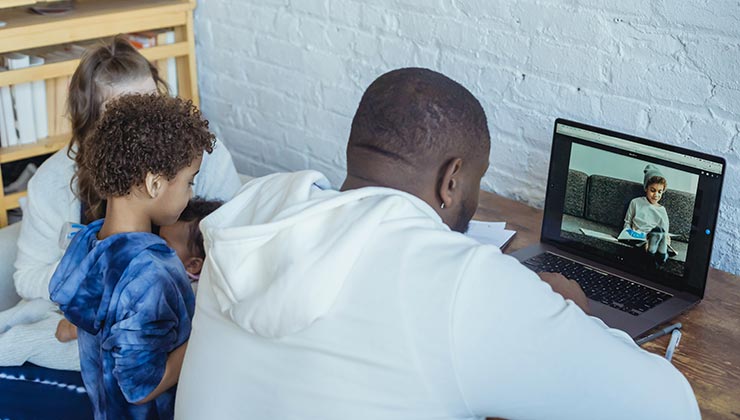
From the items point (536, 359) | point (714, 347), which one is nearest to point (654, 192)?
point (714, 347)

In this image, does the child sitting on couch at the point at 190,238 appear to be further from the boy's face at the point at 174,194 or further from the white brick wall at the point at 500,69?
the white brick wall at the point at 500,69

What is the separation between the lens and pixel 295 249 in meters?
1.04

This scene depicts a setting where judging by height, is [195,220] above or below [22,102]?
below

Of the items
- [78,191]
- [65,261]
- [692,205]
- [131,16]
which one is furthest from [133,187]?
[131,16]

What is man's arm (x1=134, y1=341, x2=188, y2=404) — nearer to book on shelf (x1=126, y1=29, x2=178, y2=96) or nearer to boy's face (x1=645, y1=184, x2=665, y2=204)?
boy's face (x1=645, y1=184, x2=665, y2=204)

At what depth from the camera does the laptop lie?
156 cm

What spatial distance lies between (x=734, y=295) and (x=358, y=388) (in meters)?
0.92

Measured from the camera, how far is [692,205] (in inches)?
62.1

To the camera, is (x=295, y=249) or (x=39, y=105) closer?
(x=295, y=249)

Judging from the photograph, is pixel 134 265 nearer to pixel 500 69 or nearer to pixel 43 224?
pixel 43 224

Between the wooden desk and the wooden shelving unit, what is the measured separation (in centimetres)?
145

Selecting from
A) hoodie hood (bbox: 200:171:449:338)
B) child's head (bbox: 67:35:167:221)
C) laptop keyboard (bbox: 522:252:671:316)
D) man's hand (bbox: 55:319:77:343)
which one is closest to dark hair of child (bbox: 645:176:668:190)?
laptop keyboard (bbox: 522:252:671:316)

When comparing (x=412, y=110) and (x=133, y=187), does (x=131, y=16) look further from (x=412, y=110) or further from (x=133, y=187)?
(x=412, y=110)

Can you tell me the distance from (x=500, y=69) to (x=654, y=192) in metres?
0.57
